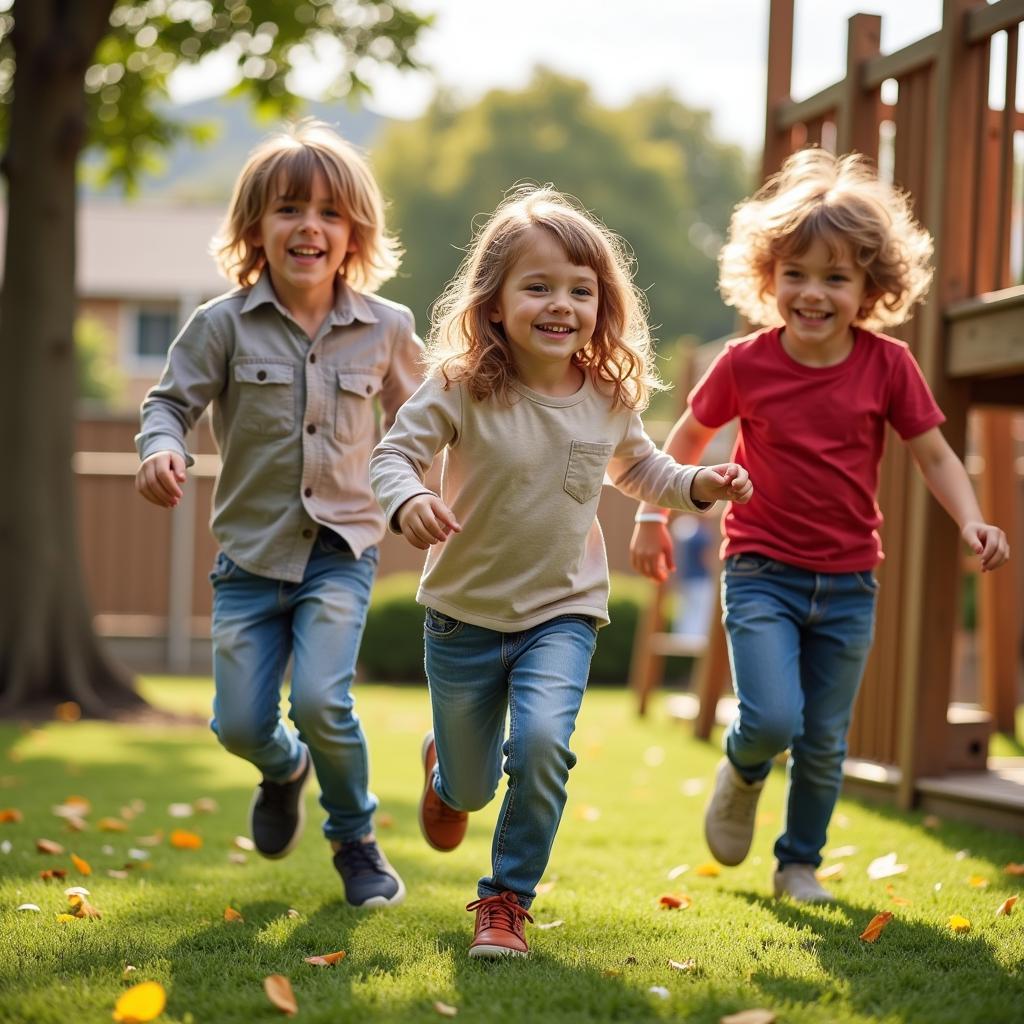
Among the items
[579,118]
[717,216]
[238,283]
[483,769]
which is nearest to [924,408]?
[483,769]

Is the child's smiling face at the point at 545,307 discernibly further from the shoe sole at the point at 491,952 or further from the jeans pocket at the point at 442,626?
the shoe sole at the point at 491,952

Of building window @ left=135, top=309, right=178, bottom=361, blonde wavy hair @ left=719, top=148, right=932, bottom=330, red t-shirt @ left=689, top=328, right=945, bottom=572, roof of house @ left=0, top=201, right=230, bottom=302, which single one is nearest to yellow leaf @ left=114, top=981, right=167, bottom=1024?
red t-shirt @ left=689, top=328, right=945, bottom=572

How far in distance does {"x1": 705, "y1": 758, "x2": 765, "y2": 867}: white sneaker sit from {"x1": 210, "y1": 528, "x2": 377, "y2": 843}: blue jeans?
958 mm

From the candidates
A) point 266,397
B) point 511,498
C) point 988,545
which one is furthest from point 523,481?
point 988,545

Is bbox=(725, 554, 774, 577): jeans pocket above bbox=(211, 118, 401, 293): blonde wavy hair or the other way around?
the other way around

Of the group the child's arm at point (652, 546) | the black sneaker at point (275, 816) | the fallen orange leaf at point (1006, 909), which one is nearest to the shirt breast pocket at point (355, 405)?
the child's arm at point (652, 546)

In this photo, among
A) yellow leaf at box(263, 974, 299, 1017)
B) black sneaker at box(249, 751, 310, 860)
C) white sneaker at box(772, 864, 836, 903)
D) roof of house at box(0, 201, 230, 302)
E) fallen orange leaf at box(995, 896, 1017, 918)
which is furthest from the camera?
roof of house at box(0, 201, 230, 302)

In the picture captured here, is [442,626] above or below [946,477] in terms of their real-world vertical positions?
below

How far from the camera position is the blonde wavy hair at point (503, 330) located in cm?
334

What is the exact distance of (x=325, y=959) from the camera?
10.1ft

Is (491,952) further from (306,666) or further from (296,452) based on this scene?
(296,452)

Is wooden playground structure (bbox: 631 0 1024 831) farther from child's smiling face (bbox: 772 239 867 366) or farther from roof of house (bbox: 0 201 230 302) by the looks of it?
roof of house (bbox: 0 201 230 302)

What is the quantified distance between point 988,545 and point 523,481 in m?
1.14

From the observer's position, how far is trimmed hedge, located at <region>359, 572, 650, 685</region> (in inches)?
475
